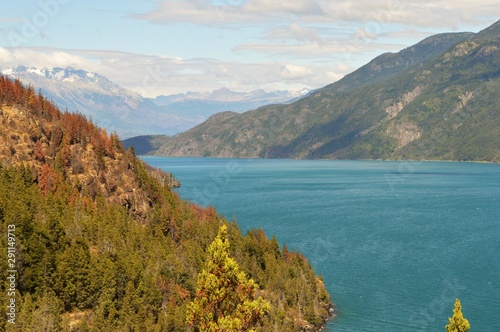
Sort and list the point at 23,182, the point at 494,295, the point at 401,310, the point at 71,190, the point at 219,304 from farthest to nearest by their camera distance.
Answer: the point at 71,190 → the point at 23,182 → the point at 494,295 → the point at 401,310 → the point at 219,304

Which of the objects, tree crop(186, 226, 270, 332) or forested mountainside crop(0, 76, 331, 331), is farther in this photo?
forested mountainside crop(0, 76, 331, 331)

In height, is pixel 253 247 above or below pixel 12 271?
above

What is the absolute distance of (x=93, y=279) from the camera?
108 metres

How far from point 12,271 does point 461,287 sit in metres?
106

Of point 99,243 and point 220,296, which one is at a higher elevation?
point 99,243

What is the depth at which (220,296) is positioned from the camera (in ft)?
150

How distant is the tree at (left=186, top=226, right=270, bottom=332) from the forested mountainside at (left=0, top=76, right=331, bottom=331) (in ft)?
49.4

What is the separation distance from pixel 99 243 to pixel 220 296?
88492mm

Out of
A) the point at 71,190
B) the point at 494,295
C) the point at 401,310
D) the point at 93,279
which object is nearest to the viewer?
the point at 93,279

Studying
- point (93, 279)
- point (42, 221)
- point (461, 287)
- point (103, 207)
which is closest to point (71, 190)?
point (103, 207)

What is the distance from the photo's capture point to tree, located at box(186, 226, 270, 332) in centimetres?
4584

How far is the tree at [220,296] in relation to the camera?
150 ft

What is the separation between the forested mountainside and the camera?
102m

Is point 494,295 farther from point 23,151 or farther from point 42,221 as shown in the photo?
point 23,151
